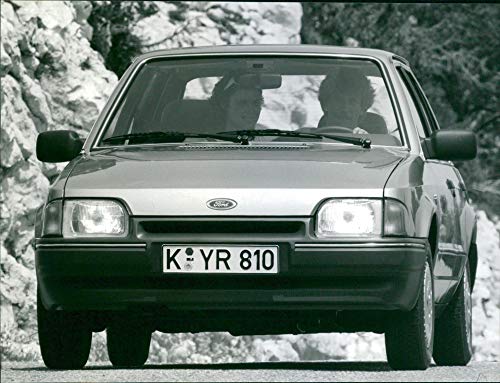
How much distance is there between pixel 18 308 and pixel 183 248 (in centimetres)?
1033

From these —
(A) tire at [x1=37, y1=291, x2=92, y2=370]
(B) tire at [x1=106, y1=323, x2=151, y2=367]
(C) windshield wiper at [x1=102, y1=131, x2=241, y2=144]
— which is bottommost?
(B) tire at [x1=106, y1=323, x2=151, y2=367]

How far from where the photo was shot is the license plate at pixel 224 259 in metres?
7.99

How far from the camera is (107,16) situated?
71.6ft

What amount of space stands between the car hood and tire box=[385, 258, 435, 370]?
23.5 inches

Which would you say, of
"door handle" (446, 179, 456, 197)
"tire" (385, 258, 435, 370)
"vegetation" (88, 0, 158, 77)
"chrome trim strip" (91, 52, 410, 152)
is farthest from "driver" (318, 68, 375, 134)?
"vegetation" (88, 0, 158, 77)

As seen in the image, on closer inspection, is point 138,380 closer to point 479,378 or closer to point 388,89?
point 479,378

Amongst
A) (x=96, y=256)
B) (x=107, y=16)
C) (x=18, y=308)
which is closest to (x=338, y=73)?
(x=96, y=256)

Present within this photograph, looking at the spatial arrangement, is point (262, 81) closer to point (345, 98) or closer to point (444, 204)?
point (345, 98)

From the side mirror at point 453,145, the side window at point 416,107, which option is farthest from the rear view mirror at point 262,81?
the side mirror at point 453,145

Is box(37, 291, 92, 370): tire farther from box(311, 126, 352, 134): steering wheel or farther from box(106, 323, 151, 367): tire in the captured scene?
box(311, 126, 352, 134): steering wheel

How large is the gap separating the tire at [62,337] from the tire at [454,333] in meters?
2.21

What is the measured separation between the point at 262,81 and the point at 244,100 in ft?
0.64

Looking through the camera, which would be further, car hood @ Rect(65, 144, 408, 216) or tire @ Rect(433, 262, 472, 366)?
tire @ Rect(433, 262, 472, 366)

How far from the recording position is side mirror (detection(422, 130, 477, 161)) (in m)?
8.94
